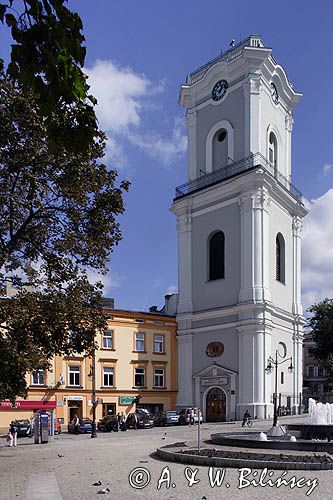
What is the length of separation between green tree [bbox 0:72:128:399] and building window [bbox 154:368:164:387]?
122 ft

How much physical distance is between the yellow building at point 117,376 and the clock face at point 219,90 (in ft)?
68.4

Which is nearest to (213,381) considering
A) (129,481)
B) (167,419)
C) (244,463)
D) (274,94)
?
(167,419)

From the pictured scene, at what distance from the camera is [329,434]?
22.4 m

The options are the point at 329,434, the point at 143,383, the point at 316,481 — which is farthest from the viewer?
the point at 143,383

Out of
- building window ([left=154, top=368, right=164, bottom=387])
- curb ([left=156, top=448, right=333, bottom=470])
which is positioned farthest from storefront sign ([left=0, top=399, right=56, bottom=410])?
curb ([left=156, top=448, right=333, bottom=470])

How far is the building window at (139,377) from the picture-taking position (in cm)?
5505

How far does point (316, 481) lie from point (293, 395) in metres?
39.5

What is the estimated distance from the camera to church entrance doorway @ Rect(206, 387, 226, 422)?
4909cm

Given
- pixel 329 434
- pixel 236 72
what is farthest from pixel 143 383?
pixel 329 434

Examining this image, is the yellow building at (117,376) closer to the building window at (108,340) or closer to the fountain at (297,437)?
the building window at (108,340)

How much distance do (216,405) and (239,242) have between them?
13374 millimetres

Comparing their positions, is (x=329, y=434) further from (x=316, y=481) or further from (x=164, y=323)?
(x=164, y=323)

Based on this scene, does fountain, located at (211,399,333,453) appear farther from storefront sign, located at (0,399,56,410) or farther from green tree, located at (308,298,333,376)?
green tree, located at (308,298,333,376)

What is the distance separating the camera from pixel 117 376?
53.6m
